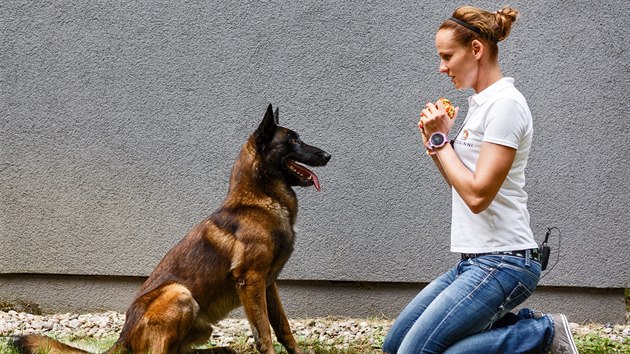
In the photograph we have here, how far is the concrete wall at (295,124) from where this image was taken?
18.0 feet

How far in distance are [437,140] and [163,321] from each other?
170cm

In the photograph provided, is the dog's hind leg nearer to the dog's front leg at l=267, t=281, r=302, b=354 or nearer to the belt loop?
the dog's front leg at l=267, t=281, r=302, b=354

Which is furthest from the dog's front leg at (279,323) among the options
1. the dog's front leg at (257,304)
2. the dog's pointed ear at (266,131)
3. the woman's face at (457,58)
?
the woman's face at (457,58)

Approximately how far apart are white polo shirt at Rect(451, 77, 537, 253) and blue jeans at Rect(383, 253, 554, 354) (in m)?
0.08

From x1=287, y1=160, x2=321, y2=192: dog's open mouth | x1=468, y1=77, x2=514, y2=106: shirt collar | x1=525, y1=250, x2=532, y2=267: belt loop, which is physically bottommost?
x1=525, y1=250, x2=532, y2=267: belt loop

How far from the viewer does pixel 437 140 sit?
3318 millimetres

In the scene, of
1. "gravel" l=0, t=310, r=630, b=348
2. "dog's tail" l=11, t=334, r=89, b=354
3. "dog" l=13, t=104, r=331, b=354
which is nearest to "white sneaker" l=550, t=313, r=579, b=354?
"dog" l=13, t=104, r=331, b=354

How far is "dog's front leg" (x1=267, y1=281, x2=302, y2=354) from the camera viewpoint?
432 cm

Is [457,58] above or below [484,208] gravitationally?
above

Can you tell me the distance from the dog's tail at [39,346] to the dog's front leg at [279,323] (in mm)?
1105

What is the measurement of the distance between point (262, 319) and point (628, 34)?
138 inches

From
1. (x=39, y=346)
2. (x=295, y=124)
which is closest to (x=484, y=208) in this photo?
(x=39, y=346)

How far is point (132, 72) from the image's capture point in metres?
5.61

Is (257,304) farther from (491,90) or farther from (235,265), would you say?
(491,90)
